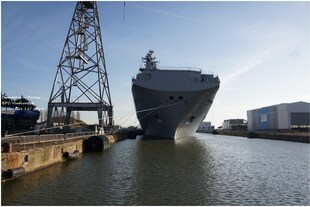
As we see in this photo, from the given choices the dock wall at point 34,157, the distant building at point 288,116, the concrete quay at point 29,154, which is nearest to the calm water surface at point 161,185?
the concrete quay at point 29,154

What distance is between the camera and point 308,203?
11688mm

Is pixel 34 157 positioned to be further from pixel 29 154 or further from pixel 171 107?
pixel 171 107

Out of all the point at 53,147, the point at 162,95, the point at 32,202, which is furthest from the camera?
the point at 162,95

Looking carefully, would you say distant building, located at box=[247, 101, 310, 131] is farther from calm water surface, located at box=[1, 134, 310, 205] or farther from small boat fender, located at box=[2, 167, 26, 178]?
small boat fender, located at box=[2, 167, 26, 178]

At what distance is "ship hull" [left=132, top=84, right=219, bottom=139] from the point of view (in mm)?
39750

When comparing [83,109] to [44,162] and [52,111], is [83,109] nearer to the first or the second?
[52,111]

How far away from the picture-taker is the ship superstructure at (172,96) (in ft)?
131

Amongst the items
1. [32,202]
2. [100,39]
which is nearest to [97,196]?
[32,202]

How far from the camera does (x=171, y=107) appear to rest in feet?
130

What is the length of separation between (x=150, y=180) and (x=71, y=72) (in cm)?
3670

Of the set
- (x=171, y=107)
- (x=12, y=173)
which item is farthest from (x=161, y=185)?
(x=171, y=107)

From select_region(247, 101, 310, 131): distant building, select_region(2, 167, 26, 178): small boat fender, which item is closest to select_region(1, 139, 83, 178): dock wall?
select_region(2, 167, 26, 178): small boat fender

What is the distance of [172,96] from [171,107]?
1.46 metres

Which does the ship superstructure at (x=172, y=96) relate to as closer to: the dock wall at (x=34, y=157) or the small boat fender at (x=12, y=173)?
the dock wall at (x=34, y=157)
